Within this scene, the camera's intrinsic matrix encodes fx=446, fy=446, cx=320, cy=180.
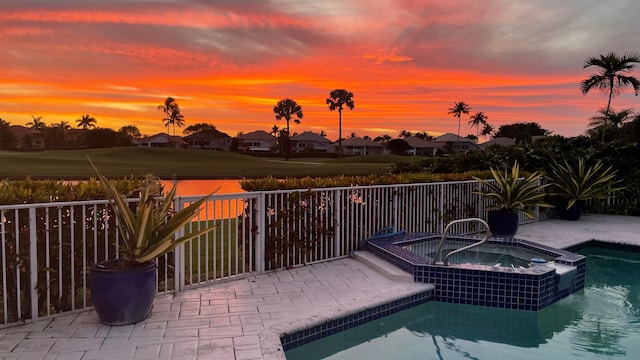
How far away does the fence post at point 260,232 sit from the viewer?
5.35 meters

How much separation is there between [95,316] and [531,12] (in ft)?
34.3

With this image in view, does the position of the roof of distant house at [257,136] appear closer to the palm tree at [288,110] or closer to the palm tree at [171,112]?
the palm tree at [171,112]

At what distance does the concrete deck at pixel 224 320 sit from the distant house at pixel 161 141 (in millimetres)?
86982

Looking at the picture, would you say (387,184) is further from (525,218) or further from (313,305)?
(525,218)

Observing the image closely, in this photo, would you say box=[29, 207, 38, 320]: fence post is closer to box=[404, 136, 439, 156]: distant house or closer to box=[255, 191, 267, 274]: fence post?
box=[255, 191, 267, 274]: fence post

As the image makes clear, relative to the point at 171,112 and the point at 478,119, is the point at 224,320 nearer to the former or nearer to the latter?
the point at 478,119

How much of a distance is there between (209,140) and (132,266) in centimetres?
8275

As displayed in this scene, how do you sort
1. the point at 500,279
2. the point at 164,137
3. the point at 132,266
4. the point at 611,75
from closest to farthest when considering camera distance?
the point at 132,266 → the point at 500,279 → the point at 611,75 → the point at 164,137

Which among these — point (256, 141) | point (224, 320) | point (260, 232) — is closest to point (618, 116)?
point (260, 232)

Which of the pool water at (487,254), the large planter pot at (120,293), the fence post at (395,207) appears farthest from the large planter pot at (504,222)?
the large planter pot at (120,293)

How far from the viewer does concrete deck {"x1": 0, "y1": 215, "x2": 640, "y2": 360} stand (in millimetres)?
3291

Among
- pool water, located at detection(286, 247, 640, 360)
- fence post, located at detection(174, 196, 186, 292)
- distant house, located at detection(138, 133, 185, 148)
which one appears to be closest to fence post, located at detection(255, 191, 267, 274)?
fence post, located at detection(174, 196, 186, 292)

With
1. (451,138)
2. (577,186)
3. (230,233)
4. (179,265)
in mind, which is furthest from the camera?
(451,138)

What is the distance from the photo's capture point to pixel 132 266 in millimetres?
3852
